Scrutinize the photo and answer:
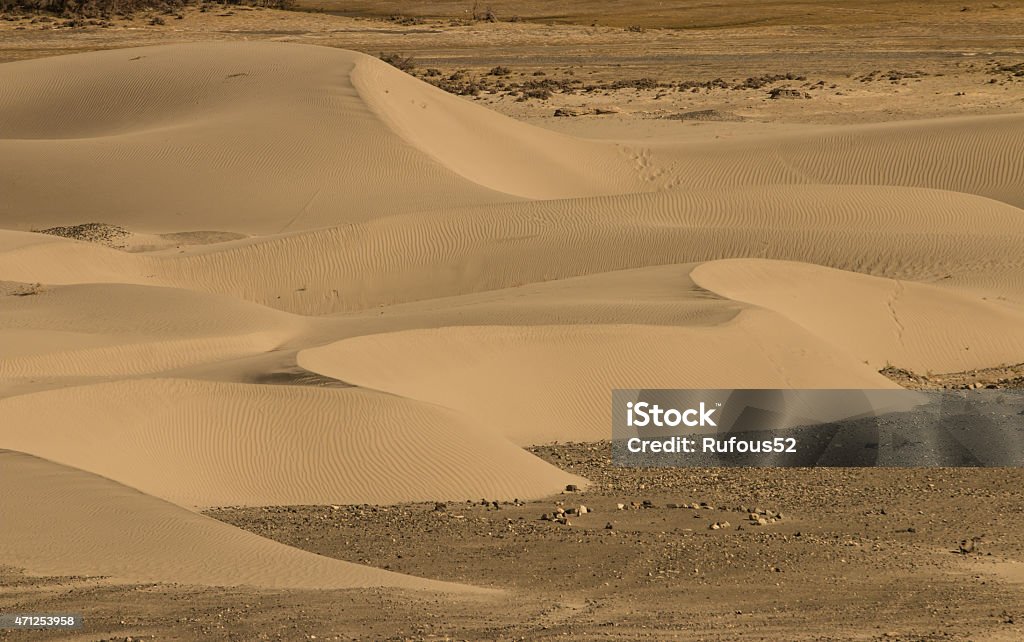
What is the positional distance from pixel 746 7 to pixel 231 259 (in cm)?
3775

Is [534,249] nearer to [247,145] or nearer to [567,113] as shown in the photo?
[247,145]

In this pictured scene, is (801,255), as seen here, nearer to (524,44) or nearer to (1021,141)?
(1021,141)

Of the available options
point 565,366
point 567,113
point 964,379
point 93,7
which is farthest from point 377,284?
point 93,7

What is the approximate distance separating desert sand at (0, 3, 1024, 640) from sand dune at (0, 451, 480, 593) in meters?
0.02

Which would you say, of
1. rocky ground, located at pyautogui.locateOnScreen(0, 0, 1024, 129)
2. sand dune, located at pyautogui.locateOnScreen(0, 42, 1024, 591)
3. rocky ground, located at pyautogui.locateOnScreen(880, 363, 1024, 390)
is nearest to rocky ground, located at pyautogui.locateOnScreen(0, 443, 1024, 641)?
sand dune, located at pyautogui.locateOnScreen(0, 42, 1024, 591)

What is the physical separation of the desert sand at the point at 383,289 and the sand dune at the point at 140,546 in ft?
0.08

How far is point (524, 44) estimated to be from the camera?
148 feet

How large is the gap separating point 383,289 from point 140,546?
11.6m

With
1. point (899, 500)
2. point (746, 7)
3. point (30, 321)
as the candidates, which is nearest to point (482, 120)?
point (30, 321)

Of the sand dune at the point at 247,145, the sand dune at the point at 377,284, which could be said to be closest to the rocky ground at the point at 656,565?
the sand dune at the point at 377,284

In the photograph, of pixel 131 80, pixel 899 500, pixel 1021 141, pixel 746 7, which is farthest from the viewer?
pixel 746 7

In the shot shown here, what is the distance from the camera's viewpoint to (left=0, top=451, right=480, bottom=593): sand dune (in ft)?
24.1

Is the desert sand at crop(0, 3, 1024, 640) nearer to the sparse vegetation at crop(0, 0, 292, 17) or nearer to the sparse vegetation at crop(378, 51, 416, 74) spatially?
the sparse vegetation at crop(378, 51, 416, 74)

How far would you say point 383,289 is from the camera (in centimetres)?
1916
